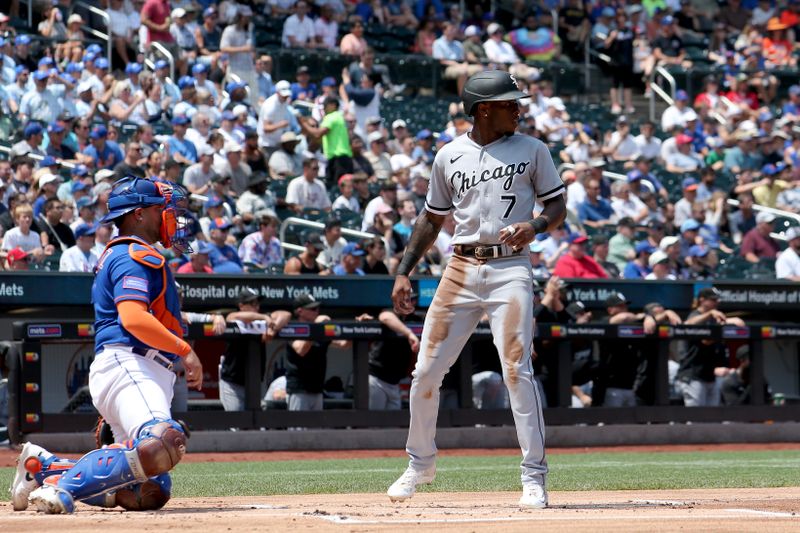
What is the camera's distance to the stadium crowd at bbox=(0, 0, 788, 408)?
45.8 ft

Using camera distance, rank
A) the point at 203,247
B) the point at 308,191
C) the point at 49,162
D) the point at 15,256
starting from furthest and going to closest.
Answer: the point at 308,191 → the point at 49,162 → the point at 203,247 → the point at 15,256

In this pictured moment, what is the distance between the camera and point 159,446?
5684 mm

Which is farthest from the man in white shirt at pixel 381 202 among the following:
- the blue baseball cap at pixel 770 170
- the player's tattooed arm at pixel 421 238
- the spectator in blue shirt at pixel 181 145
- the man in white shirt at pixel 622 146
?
the player's tattooed arm at pixel 421 238

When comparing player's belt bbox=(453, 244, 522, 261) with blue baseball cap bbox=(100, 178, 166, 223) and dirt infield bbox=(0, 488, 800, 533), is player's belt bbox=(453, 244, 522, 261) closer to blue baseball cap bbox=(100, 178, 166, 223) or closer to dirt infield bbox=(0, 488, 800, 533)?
dirt infield bbox=(0, 488, 800, 533)

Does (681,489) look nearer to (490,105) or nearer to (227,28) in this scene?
(490,105)

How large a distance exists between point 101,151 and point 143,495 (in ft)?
32.3

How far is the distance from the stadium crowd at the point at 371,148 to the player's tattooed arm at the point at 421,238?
607 cm

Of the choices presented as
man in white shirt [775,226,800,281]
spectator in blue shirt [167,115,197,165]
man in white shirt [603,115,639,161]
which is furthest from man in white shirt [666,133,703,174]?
spectator in blue shirt [167,115,197,165]

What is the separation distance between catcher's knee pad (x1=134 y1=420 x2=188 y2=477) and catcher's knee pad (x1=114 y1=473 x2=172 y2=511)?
0.87 ft

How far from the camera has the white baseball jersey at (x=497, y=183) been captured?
6340 mm

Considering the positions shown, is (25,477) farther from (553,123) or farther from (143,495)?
(553,123)

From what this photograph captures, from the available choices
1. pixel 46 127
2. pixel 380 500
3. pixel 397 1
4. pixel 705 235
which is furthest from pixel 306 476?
pixel 397 1

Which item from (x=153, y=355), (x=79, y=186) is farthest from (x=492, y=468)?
(x=79, y=186)

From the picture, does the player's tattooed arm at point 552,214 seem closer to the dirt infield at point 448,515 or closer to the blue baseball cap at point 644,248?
the dirt infield at point 448,515
